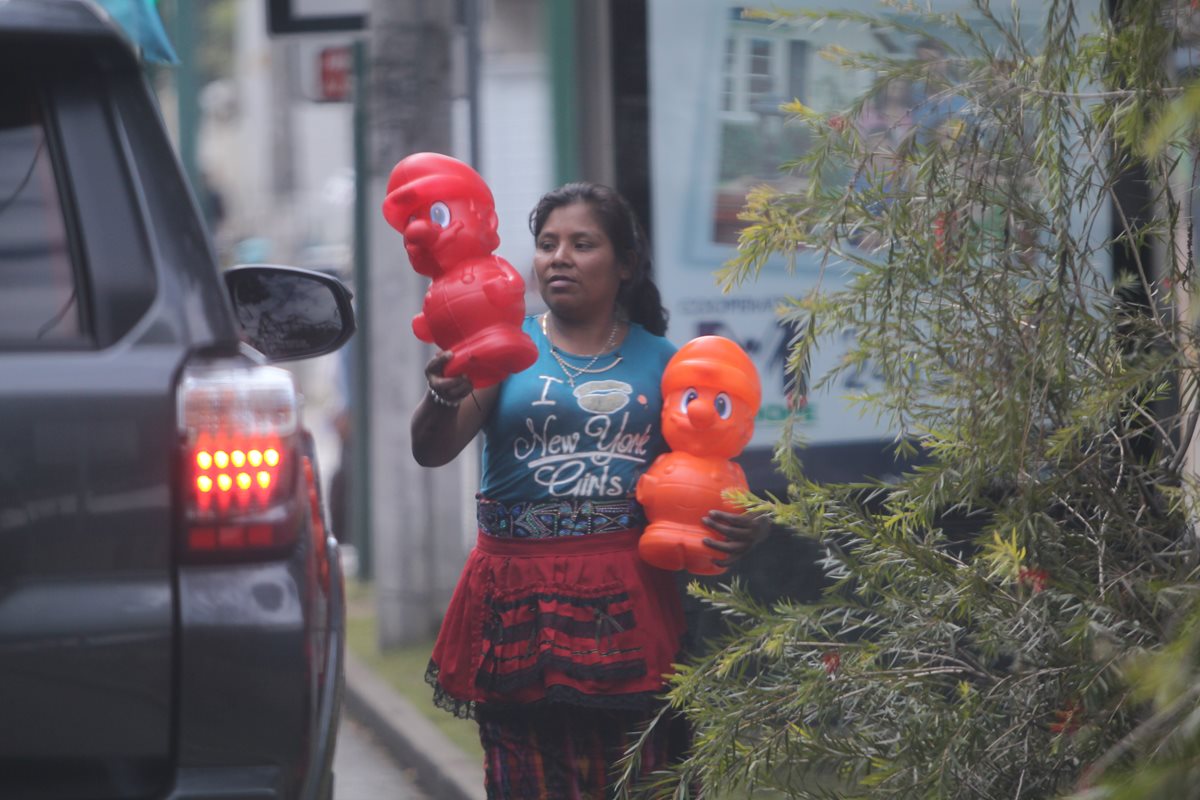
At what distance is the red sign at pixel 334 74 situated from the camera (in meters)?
9.48

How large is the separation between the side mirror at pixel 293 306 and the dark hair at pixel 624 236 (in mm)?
550

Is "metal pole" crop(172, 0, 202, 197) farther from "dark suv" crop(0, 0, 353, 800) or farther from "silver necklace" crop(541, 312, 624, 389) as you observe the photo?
"dark suv" crop(0, 0, 353, 800)

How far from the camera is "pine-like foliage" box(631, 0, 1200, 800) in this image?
279cm

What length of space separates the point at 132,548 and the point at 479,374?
112 cm

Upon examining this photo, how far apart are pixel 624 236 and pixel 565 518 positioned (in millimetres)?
635

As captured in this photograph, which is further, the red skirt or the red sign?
the red sign

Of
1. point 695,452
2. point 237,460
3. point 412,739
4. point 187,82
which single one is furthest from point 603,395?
point 187,82

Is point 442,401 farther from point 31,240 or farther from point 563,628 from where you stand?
point 31,240

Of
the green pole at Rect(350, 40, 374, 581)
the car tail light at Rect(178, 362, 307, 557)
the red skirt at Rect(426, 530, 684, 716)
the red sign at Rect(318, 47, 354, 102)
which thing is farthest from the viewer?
the red sign at Rect(318, 47, 354, 102)

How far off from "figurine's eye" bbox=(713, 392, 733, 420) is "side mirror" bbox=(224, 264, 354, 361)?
77 cm

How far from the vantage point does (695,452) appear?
138 inches

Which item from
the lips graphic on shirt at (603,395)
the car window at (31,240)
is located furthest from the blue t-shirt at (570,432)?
the car window at (31,240)

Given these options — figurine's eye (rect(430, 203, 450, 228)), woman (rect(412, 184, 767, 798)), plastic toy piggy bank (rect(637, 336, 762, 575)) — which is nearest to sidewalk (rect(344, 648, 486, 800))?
woman (rect(412, 184, 767, 798))

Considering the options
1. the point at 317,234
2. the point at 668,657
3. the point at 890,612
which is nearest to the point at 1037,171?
the point at 890,612
